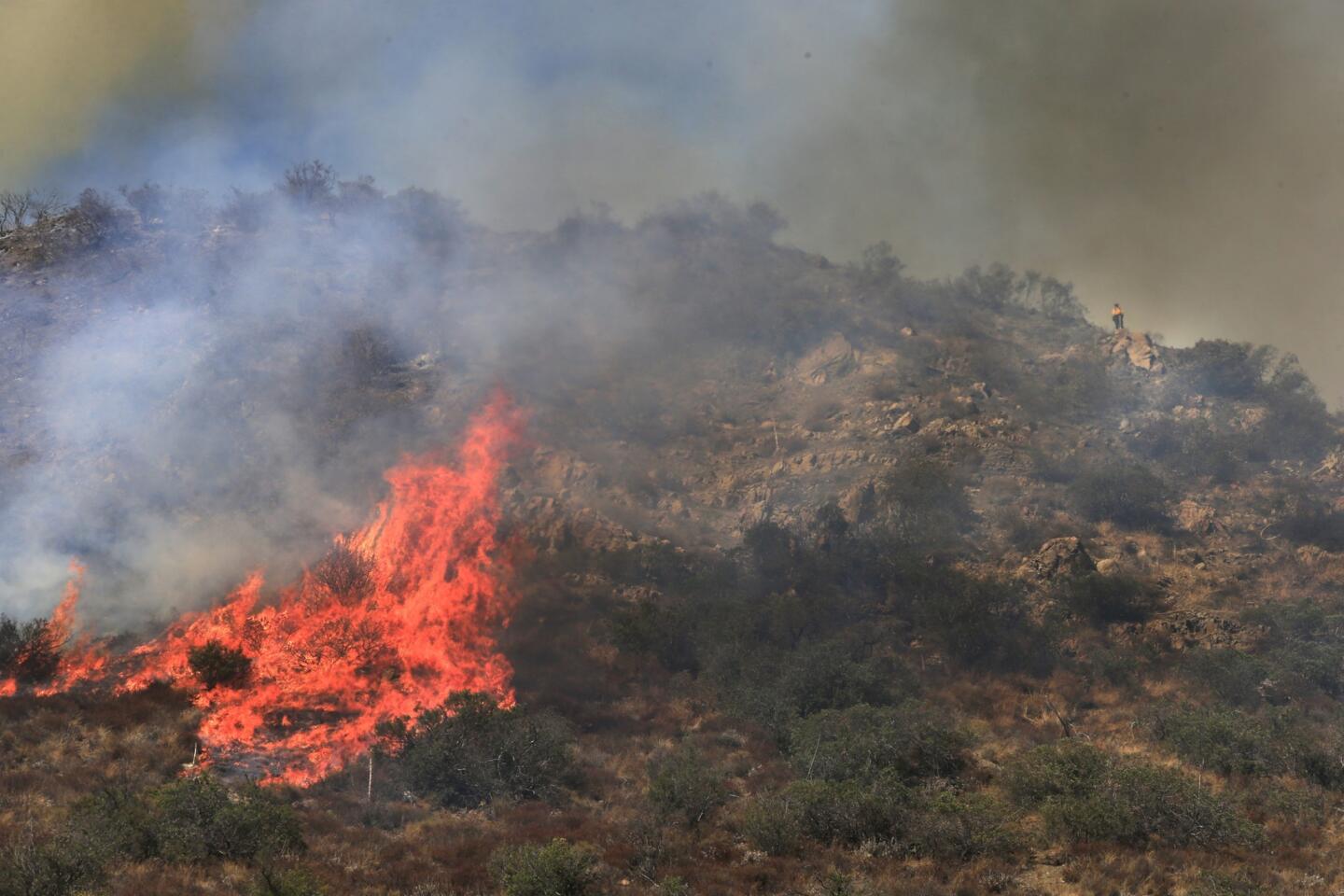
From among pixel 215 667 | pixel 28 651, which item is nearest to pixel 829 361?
pixel 215 667

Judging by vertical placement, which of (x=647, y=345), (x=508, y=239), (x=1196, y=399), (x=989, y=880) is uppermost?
(x=508, y=239)

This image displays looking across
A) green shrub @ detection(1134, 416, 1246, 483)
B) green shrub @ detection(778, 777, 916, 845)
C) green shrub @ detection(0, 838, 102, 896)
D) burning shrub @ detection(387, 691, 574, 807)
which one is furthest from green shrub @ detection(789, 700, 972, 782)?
green shrub @ detection(1134, 416, 1246, 483)

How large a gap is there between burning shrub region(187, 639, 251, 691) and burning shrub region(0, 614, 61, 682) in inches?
208

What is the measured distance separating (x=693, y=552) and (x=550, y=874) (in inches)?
1159

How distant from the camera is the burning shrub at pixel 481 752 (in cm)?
2617

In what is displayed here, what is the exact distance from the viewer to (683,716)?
34.0 metres

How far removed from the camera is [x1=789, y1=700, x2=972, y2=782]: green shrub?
84.0 feet

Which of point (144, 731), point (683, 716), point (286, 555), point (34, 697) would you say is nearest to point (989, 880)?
point (683, 716)

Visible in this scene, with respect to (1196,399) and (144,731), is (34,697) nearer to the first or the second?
(144,731)

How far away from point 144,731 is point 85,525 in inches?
743

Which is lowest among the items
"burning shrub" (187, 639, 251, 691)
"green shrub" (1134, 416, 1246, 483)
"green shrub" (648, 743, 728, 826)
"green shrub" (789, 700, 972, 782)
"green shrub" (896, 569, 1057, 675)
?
"green shrub" (648, 743, 728, 826)

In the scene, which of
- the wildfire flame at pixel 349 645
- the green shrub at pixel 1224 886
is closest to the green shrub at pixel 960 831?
the green shrub at pixel 1224 886

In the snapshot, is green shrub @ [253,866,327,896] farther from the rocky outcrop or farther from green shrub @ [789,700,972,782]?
the rocky outcrop

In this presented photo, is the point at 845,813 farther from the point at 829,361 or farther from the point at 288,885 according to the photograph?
the point at 829,361
